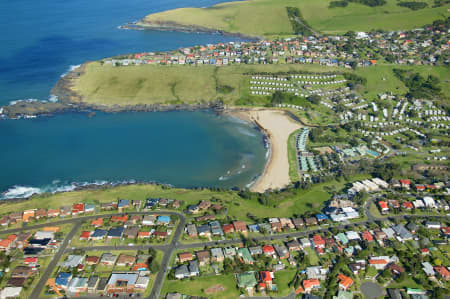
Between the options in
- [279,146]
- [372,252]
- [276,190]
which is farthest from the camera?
[279,146]

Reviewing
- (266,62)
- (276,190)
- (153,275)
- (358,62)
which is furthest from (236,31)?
(153,275)

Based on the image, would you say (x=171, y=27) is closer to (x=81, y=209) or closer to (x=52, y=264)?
(x=81, y=209)

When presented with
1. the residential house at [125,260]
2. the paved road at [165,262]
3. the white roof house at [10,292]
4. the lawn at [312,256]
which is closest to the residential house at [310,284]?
the lawn at [312,256]

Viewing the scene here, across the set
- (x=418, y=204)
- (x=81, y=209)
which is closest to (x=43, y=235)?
(x=81, y=209)

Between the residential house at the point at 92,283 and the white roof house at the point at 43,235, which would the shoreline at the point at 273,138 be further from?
the white roof house at the point at 43,235

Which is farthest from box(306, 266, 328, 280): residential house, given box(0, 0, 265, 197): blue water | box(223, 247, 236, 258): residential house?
box(0, 0, 265, 197): blue water

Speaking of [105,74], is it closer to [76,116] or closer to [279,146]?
[76,116]
